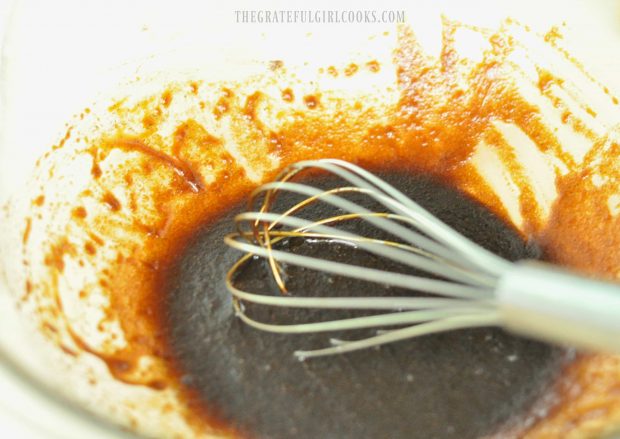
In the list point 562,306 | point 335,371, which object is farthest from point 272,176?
point 562,306

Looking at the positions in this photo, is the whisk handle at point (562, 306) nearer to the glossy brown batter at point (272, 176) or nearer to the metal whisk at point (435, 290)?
the metal whisk at point (435, 290)

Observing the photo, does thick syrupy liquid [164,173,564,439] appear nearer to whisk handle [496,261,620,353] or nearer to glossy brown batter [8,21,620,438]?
glossy brown batter [8,21,620,438]

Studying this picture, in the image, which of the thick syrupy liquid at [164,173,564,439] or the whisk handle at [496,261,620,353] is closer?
the whisk handle at [496,261,620,353]

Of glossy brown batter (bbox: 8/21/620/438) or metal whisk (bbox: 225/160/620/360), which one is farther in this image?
glossy brown batter (bbox: 8/21/620/438)

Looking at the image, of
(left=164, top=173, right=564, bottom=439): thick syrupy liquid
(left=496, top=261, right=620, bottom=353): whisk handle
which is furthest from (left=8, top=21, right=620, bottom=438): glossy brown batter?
(left=496, top=261, right=620, bottom=353): whisk handle

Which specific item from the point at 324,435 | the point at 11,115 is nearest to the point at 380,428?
the point at 324,435

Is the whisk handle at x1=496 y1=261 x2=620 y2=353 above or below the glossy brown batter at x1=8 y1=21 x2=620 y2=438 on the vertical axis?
below

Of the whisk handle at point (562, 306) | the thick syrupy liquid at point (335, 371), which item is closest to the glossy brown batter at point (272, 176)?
the thick syrupy liquid at point (335, 371)

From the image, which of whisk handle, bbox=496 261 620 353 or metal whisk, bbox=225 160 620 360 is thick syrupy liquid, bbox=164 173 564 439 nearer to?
metal whisk, bbox=225 160 620 360
